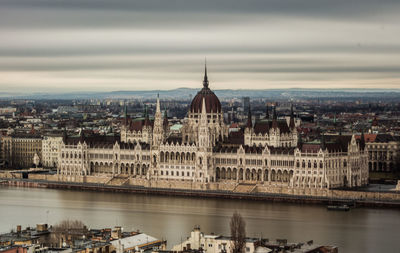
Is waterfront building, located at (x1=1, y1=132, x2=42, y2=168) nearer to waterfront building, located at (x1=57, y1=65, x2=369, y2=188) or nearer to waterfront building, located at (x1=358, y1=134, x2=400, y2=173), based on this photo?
waterfront building, located at (x1=57, y1=65, x2=369, y2=188)

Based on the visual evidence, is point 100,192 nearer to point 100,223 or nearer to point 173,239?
point 100,223

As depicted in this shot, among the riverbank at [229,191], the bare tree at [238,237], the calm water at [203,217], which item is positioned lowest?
the calm water at [203,217]

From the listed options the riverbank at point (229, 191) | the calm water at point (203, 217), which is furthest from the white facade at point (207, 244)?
the riverbank at point (229, 191)

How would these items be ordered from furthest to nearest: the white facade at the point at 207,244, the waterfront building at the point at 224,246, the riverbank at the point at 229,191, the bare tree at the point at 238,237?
1. the riverbank at the point at 229,191
2. the white facade at the point at 207,244
3. the waterfront building at the point at 224,246
4. the bare tree at the point at 238,237

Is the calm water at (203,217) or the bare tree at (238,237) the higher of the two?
the bare tree at (238,237)

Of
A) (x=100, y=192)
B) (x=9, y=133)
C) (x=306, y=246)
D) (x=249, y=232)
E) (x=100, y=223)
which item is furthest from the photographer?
(x=9, y=133)

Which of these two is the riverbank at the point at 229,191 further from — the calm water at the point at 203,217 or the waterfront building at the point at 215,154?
the calm water at the point at 203,217

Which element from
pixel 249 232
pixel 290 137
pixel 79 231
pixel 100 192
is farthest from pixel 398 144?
pixel 79 231
